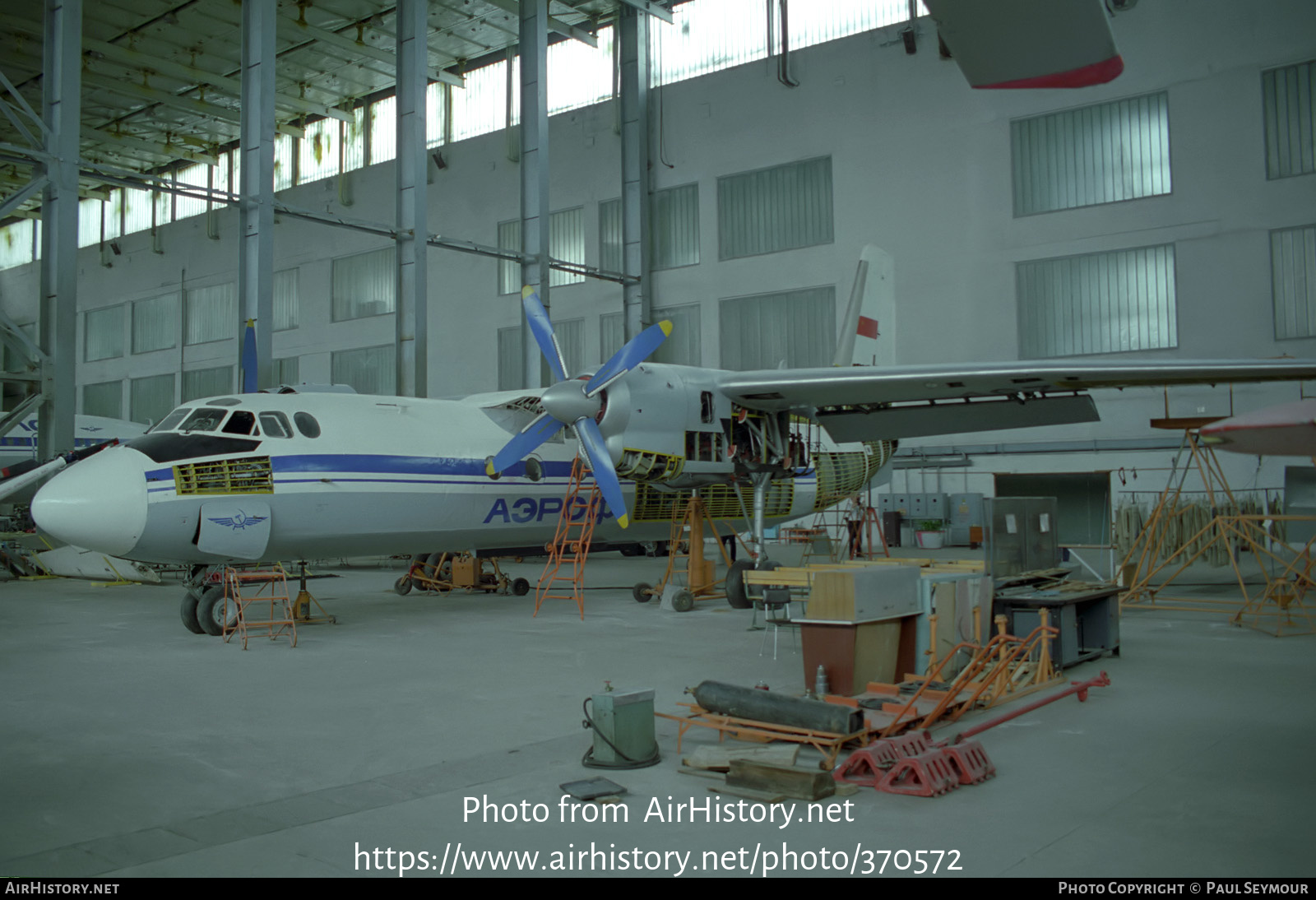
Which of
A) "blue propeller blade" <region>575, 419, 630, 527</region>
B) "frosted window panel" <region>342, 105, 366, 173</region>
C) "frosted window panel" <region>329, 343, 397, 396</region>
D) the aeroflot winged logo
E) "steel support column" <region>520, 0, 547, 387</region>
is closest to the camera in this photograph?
the aeroflot winged logo

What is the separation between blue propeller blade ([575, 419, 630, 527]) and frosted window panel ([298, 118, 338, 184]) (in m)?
28.5

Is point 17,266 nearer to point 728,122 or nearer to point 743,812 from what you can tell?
point 728,122

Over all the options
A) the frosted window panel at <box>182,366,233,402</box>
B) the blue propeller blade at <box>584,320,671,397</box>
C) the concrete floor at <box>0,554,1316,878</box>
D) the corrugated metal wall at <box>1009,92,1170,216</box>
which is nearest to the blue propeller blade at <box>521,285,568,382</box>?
the blue propeller blade at <box>584,320,671,397</box>

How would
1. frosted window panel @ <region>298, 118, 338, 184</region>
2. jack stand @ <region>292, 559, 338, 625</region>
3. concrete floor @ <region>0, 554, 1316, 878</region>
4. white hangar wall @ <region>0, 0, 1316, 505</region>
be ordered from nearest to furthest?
1. concrete floor @ <region>0, 554, 1316, 878</region>
2. jack stand @ <region>292, 559, 338, 625</region>
3. white hangar wall @ <region>0, 0, 1316, 505</region>
4. frosted window panel @ <region>298, 118, 338, 184</region>

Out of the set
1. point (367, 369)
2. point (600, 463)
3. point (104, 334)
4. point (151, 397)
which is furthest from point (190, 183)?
point (600, 463)

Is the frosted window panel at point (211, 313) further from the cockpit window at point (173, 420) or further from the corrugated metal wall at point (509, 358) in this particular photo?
the cockpit window at point (173, 420)

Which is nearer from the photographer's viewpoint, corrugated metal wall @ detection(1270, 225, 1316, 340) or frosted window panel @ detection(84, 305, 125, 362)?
corrugated metal wall @ detection(1270, 225, 1316, 340)

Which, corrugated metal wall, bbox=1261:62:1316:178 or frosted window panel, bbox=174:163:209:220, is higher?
frosted window panel, bbox=174:163:209:220

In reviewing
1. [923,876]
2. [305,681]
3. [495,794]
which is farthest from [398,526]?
[923,876]

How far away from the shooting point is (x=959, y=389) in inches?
530

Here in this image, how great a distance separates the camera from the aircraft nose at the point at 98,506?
1131cm

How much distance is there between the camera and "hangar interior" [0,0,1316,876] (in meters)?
5.55

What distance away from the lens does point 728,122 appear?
29875 millimetres

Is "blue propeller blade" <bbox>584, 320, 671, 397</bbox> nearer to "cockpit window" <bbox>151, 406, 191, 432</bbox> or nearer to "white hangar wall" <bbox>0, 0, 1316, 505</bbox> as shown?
"cockpit window" <bbox>151, 406, 191, 432</bbox>
